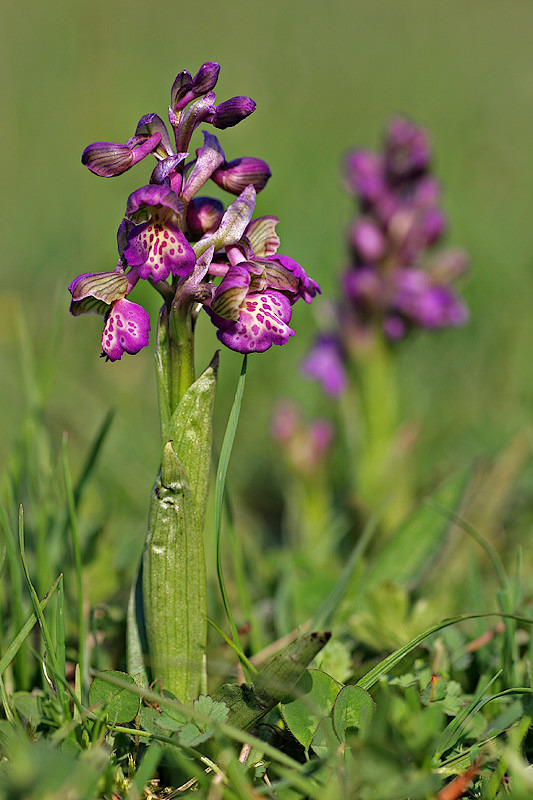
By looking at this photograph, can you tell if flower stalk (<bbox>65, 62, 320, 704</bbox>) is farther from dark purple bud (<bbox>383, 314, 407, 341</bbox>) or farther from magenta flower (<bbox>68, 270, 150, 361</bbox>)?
dark purple bud (<bbox>383, 314, 407, 341</bbox>)

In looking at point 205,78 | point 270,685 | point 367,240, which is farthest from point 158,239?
point 367,240

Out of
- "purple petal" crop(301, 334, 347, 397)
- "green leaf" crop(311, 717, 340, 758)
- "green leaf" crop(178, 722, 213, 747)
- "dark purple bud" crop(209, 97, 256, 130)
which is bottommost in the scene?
"green leaf" crop(311, 717, 340, 758)

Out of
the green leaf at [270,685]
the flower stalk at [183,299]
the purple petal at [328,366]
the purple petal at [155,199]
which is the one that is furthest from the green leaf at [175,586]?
the purple petal at [328,366]

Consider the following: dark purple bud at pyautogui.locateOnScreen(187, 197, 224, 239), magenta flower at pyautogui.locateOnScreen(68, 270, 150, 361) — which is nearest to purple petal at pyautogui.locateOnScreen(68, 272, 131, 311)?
magenta flower at pyautogui.locateOnScreen(68, 270, 150, 361)

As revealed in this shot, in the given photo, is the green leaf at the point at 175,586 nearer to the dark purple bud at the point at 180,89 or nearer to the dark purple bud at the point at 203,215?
the dark purple bud at the point at 203,215

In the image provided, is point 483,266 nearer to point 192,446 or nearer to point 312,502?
point 312,502

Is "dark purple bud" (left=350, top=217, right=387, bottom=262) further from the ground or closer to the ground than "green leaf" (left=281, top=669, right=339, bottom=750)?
further from the ground
